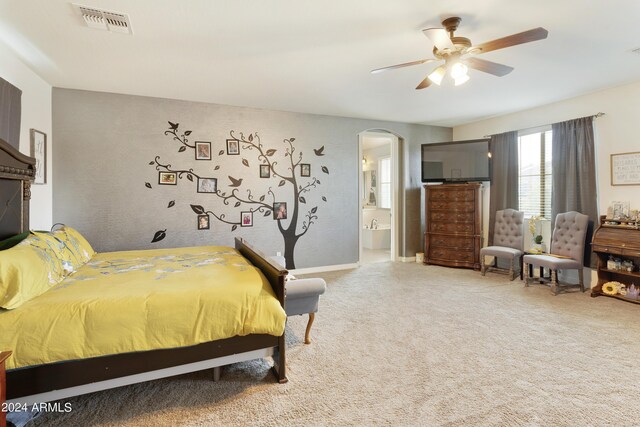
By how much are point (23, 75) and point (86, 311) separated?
301 centimetres

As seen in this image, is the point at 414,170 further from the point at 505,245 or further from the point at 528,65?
the point at 528,65

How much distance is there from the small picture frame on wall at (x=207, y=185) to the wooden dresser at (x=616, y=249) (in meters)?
5.12

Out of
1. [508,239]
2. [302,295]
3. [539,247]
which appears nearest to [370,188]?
[508,239]

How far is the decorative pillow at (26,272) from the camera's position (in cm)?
174

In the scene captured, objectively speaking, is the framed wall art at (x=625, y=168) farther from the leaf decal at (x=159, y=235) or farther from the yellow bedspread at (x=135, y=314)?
the leaf decal at (x=159, y=235)

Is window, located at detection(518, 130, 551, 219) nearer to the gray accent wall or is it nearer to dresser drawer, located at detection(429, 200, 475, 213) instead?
dresser drawer, located at detection(429, 200, 475, 213)

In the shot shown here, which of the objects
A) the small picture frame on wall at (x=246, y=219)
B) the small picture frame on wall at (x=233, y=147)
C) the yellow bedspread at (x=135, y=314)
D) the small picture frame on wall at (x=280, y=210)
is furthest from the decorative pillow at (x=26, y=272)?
the small picture frame on wall at (x=280, y=210)

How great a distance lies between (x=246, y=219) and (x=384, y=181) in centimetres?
426

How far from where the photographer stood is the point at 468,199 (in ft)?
18.3

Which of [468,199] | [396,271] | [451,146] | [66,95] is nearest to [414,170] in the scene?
[451,146]

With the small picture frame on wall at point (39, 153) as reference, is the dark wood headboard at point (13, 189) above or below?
below

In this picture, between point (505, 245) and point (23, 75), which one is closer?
point (23, 75)

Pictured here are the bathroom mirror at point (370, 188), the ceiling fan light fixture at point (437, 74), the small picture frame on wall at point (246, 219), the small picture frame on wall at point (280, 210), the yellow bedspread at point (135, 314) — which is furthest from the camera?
the bathroom mirror at point (370, 188)

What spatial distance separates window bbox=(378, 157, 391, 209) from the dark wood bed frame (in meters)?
5.68
